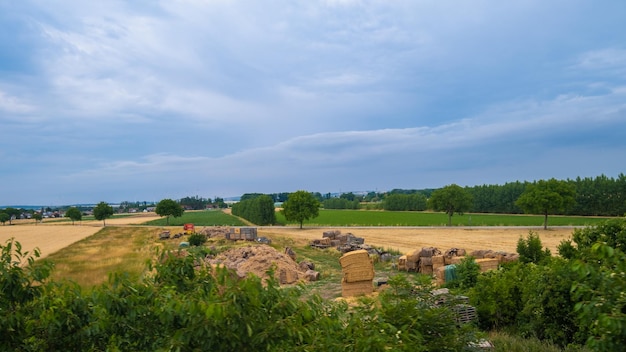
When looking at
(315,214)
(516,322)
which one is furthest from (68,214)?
(516,322)

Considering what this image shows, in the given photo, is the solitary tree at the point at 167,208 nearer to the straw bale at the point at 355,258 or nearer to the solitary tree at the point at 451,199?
the solitary tree at the point at 451,199

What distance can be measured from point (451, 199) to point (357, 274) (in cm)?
4681

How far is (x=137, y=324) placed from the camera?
3.84m

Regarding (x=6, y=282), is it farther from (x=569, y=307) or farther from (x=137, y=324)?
(x=569, y=307)

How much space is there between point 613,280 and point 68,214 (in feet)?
385

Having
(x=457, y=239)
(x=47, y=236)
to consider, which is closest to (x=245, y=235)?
(x=457, y=239)

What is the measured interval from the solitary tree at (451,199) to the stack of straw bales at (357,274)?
1822 inches

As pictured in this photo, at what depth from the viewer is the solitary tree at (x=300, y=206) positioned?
6003 centimetres

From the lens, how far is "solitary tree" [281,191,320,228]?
6003 centimetres

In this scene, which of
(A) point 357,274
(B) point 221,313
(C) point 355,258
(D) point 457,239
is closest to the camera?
(B) point 221,313

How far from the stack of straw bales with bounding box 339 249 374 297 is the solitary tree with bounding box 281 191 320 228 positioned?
42.7 metres

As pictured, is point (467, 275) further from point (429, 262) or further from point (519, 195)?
point (519, 195)

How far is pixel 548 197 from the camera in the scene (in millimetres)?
51000

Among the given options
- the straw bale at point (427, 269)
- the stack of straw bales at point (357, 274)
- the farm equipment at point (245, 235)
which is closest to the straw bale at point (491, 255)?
the straw bale at point (427, 269)
